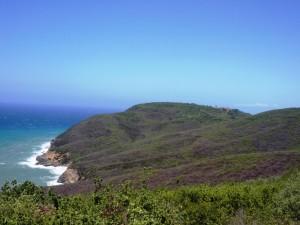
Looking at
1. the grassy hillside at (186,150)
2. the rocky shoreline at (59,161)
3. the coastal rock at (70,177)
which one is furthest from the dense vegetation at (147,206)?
the rocky shoreline at (59,161)

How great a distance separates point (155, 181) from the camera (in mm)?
67125

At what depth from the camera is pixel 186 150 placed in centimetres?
10056

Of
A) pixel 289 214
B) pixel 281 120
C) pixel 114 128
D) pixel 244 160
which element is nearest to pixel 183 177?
pixel 244 160

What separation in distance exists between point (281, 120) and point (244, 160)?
5027 centimetres

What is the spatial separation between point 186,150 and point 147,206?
8164 centimetres

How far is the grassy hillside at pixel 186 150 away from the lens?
6731 cm

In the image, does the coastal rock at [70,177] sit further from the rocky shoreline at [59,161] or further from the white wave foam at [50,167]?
the white wave foam at [50,167]

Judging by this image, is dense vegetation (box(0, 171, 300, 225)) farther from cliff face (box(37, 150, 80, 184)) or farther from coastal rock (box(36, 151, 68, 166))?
coastal rock (box(36, 151, 68, 166))

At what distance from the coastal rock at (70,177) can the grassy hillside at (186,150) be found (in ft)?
4.53

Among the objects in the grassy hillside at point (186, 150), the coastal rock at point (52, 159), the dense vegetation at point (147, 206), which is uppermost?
the dense vegetation at point (147, 206)

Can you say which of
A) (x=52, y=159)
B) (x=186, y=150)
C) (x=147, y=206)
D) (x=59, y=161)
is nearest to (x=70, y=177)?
(x=59, y=161)

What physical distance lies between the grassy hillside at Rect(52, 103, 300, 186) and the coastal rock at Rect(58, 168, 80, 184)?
4.53ft

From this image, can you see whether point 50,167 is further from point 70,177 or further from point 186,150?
point 186,150

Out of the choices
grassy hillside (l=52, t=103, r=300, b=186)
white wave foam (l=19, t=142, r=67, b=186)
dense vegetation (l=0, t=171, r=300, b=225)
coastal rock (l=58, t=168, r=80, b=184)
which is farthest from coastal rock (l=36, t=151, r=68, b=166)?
dense vegetation (l=0, t=171, r=300, b=225)
